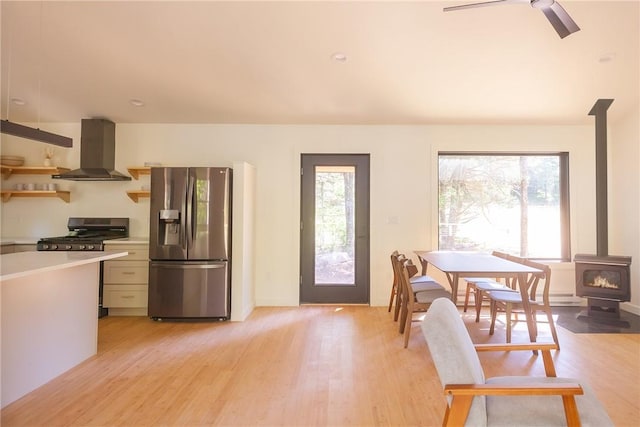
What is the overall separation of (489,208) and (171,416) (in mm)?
4373

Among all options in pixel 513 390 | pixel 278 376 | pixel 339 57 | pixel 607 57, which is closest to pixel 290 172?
pixel 339 57

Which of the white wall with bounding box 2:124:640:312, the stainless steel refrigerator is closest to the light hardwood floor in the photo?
the stainless steel refrigerator

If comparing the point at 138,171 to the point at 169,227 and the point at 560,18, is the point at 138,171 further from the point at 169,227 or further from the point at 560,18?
the point at 560,18

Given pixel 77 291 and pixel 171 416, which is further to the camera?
pixel 77 291

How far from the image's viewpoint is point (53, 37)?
2975mm

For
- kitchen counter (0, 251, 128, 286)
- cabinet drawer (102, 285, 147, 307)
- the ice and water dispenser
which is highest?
the ice and water dispenser

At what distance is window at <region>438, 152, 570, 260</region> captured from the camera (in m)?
4.55

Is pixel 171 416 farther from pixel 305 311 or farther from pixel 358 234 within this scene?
pixel 358 234

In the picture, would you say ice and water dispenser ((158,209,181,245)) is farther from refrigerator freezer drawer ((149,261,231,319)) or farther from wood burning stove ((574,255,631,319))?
wood burning stove ((574,255,631,319))

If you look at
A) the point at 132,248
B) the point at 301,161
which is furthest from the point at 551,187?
the point at 132,248

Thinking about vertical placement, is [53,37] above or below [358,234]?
above

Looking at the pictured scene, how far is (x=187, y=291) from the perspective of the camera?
373cm

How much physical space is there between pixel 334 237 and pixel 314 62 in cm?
222

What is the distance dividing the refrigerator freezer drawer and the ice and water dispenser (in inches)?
9.9
